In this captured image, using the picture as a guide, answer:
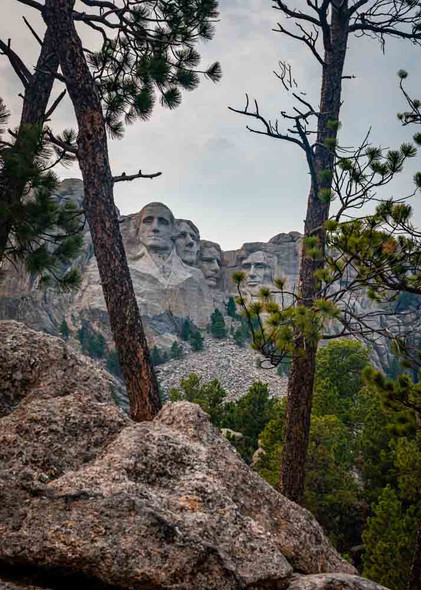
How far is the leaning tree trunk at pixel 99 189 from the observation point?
21.6ft

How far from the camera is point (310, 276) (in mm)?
7941

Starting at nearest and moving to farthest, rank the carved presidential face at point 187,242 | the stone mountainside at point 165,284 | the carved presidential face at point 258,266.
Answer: the stone mountainside at point 165,284
the carved presidential face at point 187,242
the carved presidential face at point 258,266

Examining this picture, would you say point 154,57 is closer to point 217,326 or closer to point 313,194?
point 313,194

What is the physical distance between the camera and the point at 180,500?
2812mm

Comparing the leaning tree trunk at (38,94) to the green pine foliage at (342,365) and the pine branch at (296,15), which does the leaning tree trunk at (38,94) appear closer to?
the pine branch at (296,15)

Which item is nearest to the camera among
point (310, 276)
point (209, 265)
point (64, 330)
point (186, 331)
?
point (310, 276)

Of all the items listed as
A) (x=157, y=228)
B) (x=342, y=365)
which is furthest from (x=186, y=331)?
(x=342, y=365)

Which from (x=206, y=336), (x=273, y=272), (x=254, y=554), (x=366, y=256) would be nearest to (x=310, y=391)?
(x=366, y=256)

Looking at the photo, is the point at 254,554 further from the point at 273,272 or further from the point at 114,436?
the point at 273,272

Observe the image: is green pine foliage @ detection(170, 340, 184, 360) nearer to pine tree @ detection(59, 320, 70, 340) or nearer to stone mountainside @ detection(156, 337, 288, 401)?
stone mountainside @ detection(156, 337, 288, 401)

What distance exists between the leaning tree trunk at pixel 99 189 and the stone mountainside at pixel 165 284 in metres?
61.1

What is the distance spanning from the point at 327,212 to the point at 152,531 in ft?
21.4

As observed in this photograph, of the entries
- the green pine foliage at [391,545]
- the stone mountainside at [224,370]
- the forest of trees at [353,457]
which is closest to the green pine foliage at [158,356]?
the stone mountainside at [224,370]

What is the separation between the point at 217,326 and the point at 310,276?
245ft
